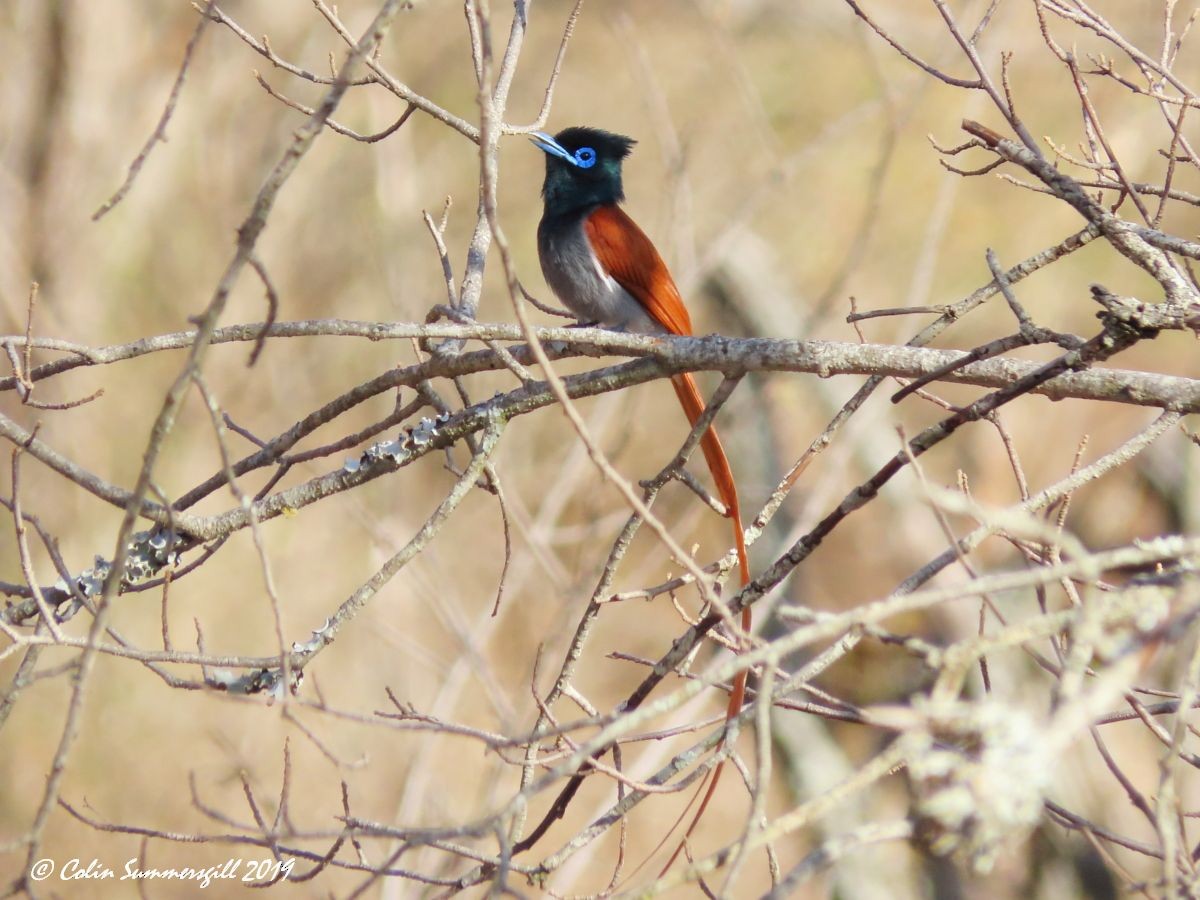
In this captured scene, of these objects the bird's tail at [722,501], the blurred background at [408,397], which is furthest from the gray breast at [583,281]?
the bird's tail at [722,501]

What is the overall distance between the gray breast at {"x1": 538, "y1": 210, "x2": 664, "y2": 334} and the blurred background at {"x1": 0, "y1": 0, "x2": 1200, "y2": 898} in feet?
2.25

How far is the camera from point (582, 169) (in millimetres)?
5824

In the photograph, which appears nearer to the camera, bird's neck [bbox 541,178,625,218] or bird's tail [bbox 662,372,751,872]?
bird's tail [bbox 662,372,751,872]

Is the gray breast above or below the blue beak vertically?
below

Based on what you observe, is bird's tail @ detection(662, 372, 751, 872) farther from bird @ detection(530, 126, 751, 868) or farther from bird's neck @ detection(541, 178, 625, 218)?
bird's neck @ detection(541, 178, 625, 218)

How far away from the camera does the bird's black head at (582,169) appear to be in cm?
575

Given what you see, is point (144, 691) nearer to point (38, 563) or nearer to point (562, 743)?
point (38, 563)

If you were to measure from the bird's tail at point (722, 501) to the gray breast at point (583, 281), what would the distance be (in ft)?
3.77

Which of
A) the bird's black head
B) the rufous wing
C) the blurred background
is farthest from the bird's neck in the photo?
the blurred background

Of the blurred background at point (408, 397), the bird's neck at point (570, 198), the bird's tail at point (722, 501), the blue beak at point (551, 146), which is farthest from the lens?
the blurred background at point (408, 397)

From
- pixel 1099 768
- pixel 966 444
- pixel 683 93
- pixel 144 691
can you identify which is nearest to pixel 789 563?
pixel 1099 768

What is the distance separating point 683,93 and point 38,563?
7.34 m

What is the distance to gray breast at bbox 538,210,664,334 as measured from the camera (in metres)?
5.45

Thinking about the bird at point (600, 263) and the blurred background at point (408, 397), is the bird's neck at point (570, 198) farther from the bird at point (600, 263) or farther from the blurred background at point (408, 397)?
the blurred background at point (408, 397)
